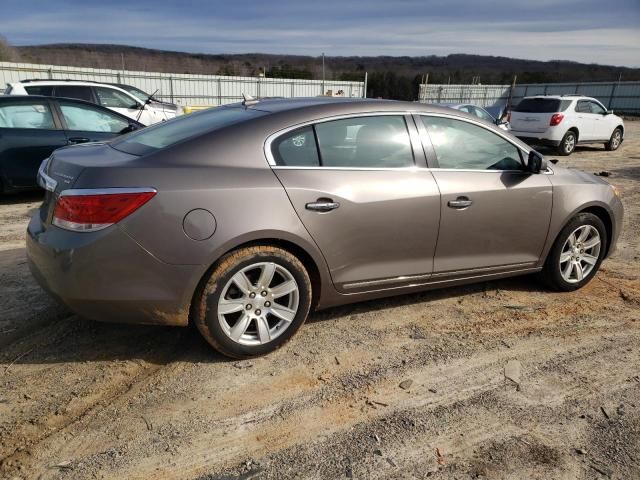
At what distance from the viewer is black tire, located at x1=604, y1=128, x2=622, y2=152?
16.3 m

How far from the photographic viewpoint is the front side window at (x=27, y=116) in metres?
7.12

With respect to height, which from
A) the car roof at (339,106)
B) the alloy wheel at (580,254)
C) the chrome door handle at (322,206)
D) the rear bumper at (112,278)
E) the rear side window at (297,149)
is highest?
the car roof at (339,106)

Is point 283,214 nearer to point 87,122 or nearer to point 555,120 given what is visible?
point 87,122

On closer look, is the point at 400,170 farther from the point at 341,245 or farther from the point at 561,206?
the point at 561,206

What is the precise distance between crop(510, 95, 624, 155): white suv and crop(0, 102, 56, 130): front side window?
12.1 meters

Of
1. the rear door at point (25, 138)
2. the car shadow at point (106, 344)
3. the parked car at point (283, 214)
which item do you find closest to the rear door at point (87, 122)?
the rear door at point (25, 138)

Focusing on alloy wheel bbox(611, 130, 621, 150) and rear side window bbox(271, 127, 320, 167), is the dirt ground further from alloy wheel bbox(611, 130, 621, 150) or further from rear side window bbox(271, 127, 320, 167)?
alloy wheel bbox(611, 130, 621, 150)

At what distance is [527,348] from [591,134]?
1410cm

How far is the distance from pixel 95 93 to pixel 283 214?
9.84 metres

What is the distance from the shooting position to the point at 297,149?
330 centimetres

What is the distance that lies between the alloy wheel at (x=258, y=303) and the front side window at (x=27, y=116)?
18.6 ft

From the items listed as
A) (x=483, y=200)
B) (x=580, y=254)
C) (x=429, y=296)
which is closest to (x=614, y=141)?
(x=580, y=254)

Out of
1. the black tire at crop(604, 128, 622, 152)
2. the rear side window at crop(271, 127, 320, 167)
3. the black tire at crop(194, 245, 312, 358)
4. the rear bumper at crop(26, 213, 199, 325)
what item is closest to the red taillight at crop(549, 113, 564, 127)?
the black tire at crop(604, 128, 622, 152)

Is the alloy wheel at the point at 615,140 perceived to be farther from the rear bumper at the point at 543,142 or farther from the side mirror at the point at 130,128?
the side mirror at the point at 130,128
